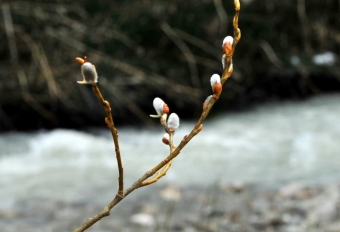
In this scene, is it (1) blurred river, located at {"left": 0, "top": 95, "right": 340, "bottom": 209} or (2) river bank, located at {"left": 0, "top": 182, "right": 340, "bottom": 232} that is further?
(1) blurred river, located at {"left": 0, "top": 95, "right": 340, "bottom": 209}

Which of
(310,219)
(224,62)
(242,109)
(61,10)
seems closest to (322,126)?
(242,109)

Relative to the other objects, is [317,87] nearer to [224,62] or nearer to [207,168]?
[207,168]

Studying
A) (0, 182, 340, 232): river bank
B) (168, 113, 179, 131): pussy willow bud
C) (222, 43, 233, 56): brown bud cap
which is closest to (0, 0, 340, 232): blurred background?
(0, 182, 340, 232): river bank

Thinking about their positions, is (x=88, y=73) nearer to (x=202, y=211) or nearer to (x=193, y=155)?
(x=202, y=211)

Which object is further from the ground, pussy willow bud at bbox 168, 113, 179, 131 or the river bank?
the river bank

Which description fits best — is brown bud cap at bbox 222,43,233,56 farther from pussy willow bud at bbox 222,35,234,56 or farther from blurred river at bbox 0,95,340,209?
blurred river at bbox 0,95,340,209

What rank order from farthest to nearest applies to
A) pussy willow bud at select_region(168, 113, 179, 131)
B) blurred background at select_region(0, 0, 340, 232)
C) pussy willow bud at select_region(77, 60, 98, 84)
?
blurred background at select_region(0, 0, 340, 232) < pussy willow bud at select_region(168, 113, 179, 131) < pussy willow bud at select_region(77, 60, 98, 84)
